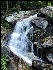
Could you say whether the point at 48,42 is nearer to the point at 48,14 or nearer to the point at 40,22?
the point at 40,22

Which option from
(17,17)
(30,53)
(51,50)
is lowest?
(30,53)

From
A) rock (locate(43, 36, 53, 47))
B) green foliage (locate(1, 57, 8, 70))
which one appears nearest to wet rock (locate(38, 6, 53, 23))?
rock (locate(43, 36, 53, 47))

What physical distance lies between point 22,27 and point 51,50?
3.62m

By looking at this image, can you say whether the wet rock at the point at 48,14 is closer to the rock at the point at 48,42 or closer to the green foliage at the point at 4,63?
the rock at the point at 48,42

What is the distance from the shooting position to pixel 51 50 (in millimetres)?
10289

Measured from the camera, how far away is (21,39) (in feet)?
40.9

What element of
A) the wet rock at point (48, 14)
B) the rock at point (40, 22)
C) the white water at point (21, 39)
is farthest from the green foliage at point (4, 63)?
the wet rock at point (48, 14)

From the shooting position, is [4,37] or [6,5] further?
[6,5]

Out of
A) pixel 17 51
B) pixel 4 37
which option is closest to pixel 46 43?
pixel 17 51

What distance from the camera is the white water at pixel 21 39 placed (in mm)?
11848

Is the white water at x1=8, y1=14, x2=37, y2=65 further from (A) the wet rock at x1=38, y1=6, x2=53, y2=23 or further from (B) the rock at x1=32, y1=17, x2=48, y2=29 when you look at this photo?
(A) the wet rock at x1=38, y1=6, x2=53, y2=23

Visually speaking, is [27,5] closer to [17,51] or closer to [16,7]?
[16,7]

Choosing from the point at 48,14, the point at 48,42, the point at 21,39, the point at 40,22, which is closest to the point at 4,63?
the point at 48,42

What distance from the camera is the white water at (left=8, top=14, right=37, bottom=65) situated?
11.8 m
